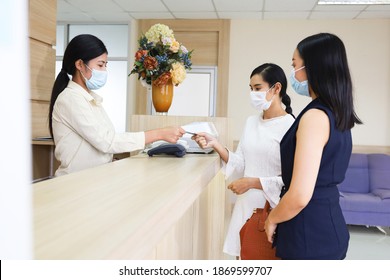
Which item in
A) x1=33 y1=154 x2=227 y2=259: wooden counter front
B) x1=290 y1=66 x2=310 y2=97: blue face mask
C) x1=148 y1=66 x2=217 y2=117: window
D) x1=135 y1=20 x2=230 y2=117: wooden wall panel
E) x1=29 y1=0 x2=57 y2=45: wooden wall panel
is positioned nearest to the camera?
x1=33 y1=154 x2=227 y2=259: wooden counter front

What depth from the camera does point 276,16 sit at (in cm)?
629

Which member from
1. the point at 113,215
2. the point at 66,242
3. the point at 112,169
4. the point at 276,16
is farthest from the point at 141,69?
the point at 276,16

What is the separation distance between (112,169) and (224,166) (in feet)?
3.24

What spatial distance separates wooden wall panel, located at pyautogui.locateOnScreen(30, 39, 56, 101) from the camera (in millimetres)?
3486

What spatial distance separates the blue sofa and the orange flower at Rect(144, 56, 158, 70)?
11.3 feet

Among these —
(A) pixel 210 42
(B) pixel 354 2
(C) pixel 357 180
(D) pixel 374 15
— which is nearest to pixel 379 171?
(C) pixel 357 180

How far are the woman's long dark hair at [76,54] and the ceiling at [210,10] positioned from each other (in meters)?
3.91

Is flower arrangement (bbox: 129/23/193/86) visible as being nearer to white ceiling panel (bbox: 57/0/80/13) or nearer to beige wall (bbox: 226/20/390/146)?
white ceiling panel (bbox: 57/0/80/13)

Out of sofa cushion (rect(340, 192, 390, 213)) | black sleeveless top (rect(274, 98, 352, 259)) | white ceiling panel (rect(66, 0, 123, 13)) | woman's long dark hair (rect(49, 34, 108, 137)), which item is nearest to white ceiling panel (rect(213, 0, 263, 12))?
white ceiling panel (rect(66, 0, 123, 13))

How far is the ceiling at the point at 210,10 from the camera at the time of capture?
18.7 ft

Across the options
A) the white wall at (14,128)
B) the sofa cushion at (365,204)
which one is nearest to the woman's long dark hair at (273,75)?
the white wall at (14,128)

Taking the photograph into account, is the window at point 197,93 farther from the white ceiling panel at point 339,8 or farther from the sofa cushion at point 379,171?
the sofa cushion at point 379,171

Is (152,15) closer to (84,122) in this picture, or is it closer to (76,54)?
(76,54)

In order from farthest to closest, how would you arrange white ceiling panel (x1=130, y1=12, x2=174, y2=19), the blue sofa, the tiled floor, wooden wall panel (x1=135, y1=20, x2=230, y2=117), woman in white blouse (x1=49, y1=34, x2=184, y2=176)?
wooden wall panel (x1=135, y1=20, x2=230, y2=117) → white ceiling panel (x1=130, y1=12, x2=174, y2=19) → the blue sofa → the tiled floor → woman in white blouse (x1=49, y1=34, x2=184, y2=176)
